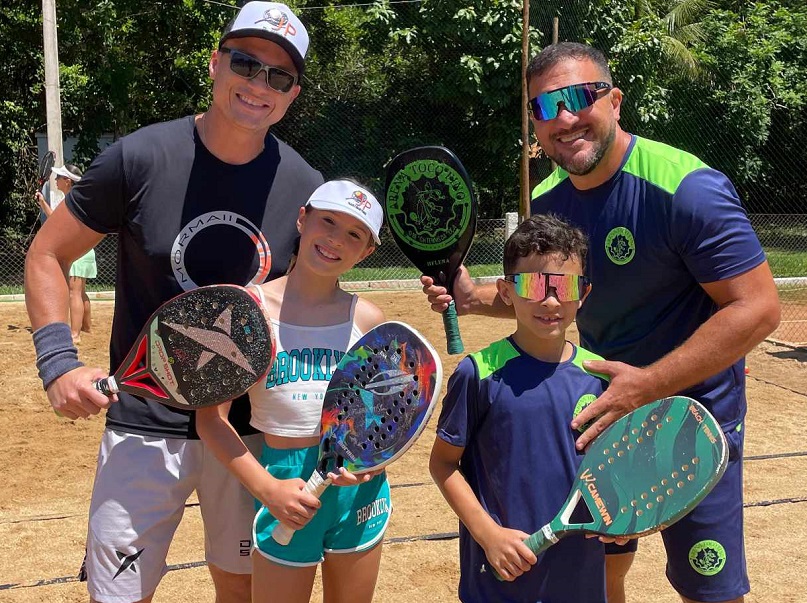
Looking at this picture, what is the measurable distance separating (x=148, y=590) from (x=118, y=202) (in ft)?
3.83

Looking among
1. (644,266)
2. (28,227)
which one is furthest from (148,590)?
(28,227)

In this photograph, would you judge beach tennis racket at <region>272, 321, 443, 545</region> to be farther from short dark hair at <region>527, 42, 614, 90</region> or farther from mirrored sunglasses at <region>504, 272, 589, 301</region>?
short dark hair at <region>527, 42, 614, 90</region>


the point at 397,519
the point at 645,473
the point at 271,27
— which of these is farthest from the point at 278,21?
the point at 397,519

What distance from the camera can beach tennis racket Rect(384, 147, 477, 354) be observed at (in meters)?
2.83

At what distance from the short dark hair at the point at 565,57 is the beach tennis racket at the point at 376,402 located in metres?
1.06

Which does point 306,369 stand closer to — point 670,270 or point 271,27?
point 271,27

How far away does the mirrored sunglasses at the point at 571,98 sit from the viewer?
263cm

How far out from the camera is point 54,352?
230 centimetres

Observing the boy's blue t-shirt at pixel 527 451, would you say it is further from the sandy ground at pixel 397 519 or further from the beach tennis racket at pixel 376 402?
the sandy ground at pixel 397 519

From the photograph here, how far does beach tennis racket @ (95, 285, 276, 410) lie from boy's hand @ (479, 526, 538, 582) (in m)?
0.73

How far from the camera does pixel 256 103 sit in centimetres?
246

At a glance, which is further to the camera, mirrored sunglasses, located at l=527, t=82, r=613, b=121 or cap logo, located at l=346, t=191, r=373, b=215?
mirrored sunglasses, located at l=527, t=82, r=613, b=121

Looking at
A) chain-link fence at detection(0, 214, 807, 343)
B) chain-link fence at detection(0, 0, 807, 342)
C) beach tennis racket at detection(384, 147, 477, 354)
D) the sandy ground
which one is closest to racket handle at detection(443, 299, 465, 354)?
beach tennis racket at detection(384, 147, 477, 354)

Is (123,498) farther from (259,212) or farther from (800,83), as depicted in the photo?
(800,83)
